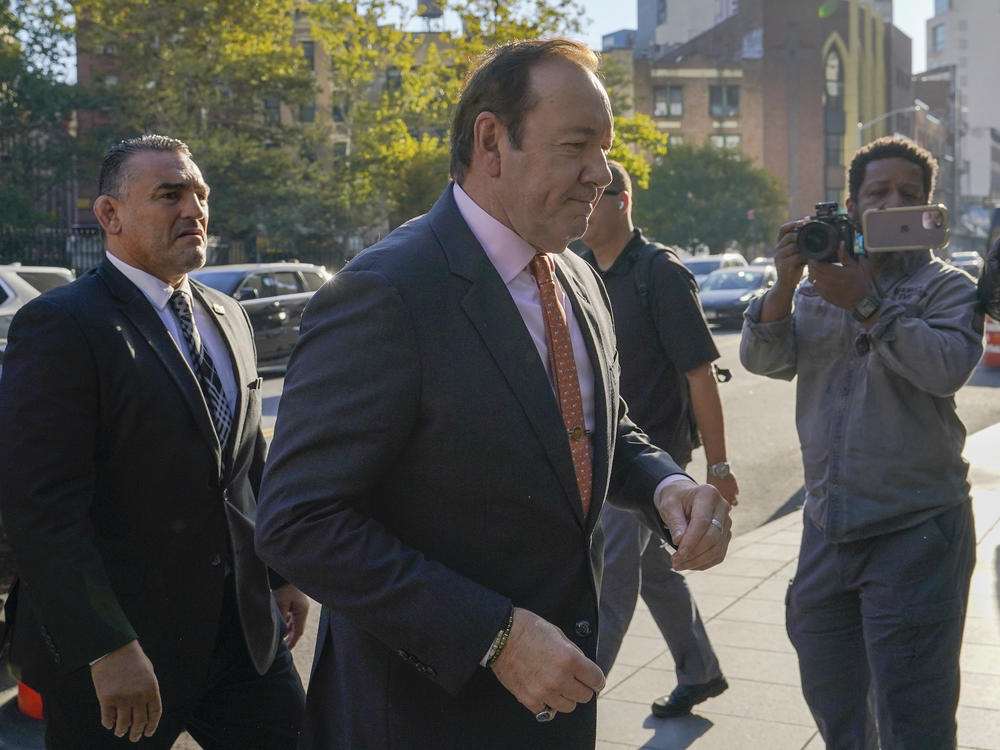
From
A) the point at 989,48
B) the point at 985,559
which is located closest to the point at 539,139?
the point at 985,559

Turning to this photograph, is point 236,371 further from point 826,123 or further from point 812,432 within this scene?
point 826,123

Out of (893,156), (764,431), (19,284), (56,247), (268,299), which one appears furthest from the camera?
(56,247)

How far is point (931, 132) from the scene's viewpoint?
107m

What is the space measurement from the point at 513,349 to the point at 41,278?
44.2 ft

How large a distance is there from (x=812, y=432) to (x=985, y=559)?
3.96 meters

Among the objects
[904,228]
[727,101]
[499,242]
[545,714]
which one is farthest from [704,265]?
[727,101]

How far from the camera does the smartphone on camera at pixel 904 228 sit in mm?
3250

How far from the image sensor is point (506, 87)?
7.07 ft

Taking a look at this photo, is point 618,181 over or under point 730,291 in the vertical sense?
over

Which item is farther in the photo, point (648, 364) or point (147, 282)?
point (648, 364)

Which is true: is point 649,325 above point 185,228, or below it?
below

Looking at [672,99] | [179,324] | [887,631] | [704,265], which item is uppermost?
[672,99]

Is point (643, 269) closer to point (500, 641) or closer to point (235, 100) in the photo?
point (500, 641)

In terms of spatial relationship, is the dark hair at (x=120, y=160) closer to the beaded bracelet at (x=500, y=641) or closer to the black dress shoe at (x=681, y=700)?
the beaded bracelet at (x=500, y=641)
